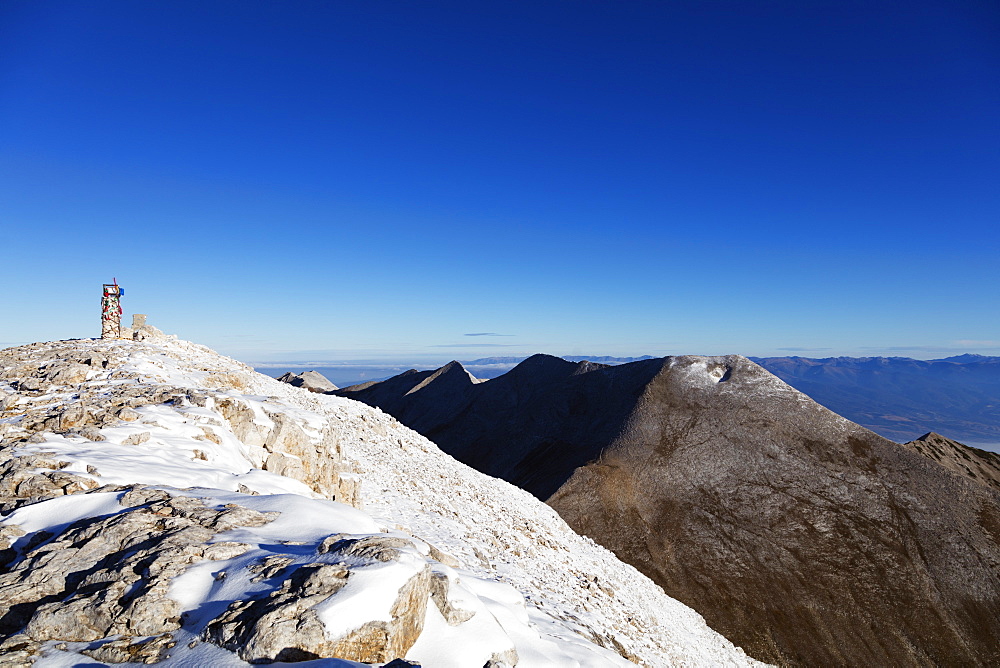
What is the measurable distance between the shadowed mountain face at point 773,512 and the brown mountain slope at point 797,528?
143mm

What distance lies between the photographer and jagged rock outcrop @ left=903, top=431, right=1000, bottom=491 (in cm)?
6288

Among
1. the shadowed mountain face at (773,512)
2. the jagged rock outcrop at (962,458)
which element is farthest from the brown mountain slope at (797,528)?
the jagged rock outcrop at (962,458)

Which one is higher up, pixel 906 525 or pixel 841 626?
pixel 906 525

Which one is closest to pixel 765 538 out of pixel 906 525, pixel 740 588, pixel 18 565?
pixel 740 588

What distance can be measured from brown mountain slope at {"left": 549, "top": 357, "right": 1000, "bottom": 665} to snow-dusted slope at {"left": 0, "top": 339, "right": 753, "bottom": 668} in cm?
2568

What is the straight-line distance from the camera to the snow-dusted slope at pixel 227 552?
6.46 m

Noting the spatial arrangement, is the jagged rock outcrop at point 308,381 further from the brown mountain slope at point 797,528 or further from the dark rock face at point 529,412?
the brown mountain slope at point 797,528

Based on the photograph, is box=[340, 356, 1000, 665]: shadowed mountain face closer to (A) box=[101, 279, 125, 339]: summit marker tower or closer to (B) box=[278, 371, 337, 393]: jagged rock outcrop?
(A) box=[101, 279, 125, 339]: summit marker tower

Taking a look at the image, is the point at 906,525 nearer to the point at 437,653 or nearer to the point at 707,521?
the point at 707,521

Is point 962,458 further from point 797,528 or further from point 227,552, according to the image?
point 227,552

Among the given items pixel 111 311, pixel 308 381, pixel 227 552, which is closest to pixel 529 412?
pixel 111 311

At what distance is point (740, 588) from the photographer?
4312cm

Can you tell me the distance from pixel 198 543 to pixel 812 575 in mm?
54422

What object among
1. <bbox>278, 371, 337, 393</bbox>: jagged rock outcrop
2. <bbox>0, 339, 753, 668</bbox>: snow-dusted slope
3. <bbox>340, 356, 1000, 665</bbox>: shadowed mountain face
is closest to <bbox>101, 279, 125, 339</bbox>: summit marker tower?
<bbox>0, 339, 753, 668</bbox>: snow-dusted slope
